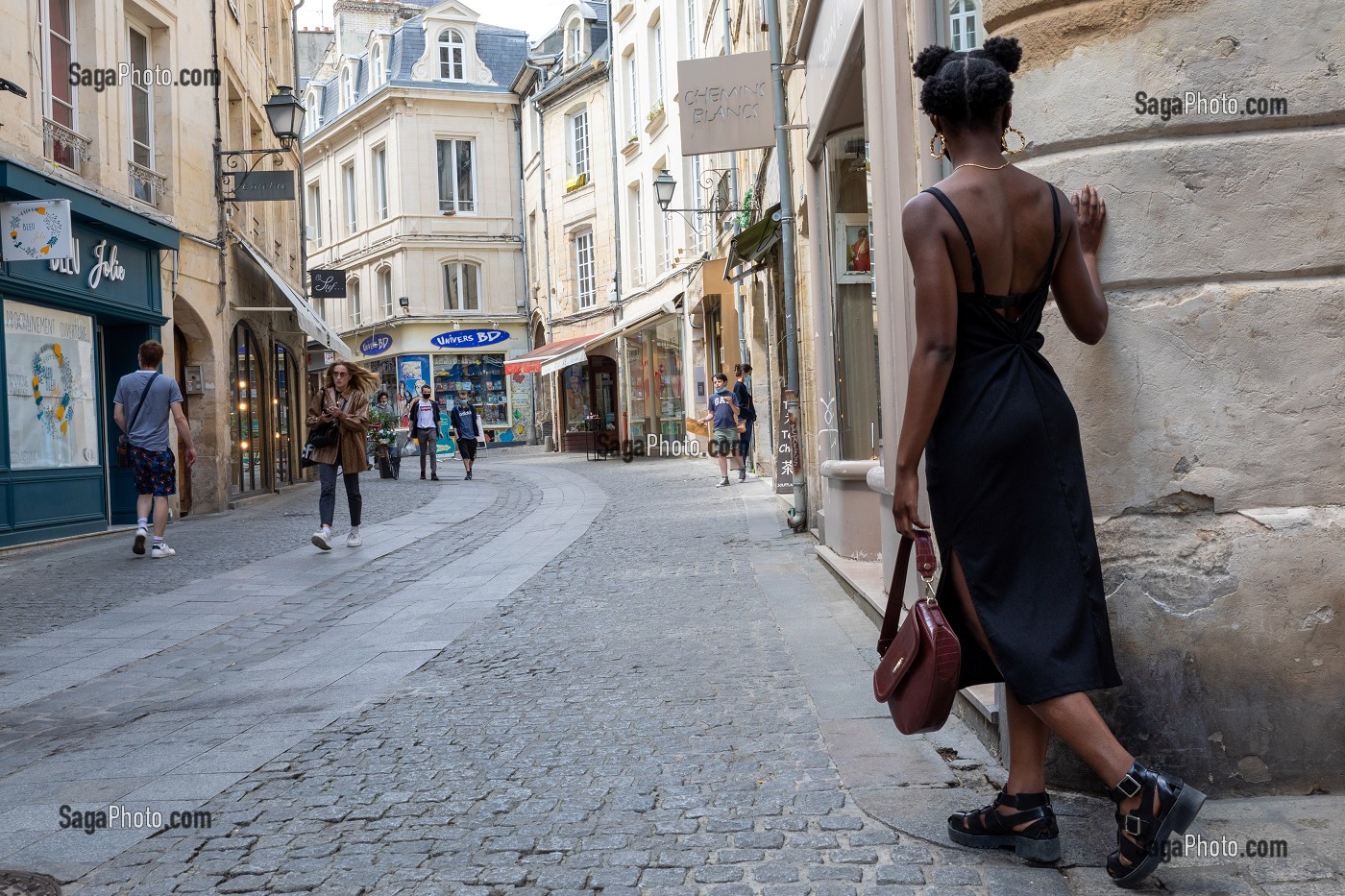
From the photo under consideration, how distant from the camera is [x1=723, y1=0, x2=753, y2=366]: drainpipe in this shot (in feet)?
59.9

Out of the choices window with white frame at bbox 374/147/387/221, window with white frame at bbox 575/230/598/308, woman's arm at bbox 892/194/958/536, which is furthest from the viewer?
window with white frame at bbox 374/147/387/221

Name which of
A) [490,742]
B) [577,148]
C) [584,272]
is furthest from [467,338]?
[490,742]

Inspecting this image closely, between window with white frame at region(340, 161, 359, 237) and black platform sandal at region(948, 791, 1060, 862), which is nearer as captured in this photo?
black platform sandal at region(948, 791, 1060, 862)

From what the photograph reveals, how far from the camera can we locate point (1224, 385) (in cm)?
329

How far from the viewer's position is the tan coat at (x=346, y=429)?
1073 centimetres

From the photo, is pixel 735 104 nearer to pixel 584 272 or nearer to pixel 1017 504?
pixel 1017 504

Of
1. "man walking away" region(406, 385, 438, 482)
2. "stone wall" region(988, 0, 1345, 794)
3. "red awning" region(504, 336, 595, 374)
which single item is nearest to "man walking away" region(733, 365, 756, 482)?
"man walking away" region(406, 385, 438, 482)

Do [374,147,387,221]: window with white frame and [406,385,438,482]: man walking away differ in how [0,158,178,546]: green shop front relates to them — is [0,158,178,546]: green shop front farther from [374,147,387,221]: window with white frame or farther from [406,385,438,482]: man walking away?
[374,147,387,221]: window with white frame

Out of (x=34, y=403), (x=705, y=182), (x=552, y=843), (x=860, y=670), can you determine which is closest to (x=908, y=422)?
(x=552, y=843)

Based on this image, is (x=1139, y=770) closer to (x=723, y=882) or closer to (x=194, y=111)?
(x=723, y=882)

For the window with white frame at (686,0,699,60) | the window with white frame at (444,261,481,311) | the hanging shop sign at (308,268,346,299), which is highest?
the window with white frame at (686,0,699,60)

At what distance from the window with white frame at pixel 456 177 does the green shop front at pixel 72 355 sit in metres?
28.5

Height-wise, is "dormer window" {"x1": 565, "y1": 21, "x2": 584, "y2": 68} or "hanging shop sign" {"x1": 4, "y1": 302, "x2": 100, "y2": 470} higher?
"dormer window" {"x1": 565, "y1": 21, "x2": 584, "y2": 68}

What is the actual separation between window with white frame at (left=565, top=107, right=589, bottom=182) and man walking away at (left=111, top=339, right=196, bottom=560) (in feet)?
84.7
